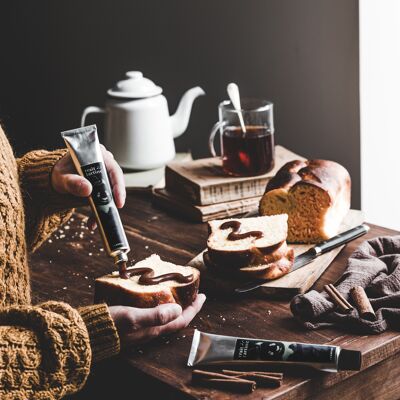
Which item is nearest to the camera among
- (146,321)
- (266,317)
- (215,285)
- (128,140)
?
(146,321)

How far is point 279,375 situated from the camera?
1.30 meters

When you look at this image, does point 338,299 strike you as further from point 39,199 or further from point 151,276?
point 39,199

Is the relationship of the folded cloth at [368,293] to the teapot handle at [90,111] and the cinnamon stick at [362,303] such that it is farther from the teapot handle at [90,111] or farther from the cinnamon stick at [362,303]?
the teapot handle at [90,111]

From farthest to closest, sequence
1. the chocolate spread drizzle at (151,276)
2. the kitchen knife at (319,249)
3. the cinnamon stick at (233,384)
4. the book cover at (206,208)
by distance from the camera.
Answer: the book cover at (206,208)
the kitchen knife at (319,249)
the chocolate spread drizzle at (151,276)
the cinnamon stick at (233,384)

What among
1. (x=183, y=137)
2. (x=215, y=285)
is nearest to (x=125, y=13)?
(x=183, y=137)

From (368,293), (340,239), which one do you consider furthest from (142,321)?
(340,239)

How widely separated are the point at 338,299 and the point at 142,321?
0.37 m

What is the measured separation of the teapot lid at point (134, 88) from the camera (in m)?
2.42

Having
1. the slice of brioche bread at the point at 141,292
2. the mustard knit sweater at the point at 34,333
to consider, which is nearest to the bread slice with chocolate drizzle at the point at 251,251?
the slice of brioche bread at the point at 141,292

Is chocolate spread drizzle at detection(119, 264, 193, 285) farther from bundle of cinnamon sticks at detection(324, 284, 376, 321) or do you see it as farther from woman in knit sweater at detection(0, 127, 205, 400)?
bundle of cinnamon sticks at detection(324, 284, 376, 321)

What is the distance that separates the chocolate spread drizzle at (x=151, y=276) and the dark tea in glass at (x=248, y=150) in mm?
691

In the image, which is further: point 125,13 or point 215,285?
point 125,13

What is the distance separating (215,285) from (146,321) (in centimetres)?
28

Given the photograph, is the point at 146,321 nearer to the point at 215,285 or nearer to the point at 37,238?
the point at 215,285
